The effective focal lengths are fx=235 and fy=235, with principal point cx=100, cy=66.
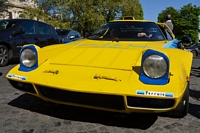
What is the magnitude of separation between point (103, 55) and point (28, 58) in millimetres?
944

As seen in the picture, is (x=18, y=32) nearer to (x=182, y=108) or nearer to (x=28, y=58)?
(x=28, y=58)

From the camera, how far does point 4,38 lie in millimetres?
6695

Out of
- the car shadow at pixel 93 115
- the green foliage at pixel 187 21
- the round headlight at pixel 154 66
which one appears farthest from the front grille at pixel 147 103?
the green foliage at pixel 187 21

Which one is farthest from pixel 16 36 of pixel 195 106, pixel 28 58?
pixel 195 106

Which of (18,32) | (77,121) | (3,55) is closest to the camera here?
(77,121)

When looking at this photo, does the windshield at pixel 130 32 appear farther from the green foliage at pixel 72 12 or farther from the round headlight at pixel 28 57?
the green foliage at pixel 72 12

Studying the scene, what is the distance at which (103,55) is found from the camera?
2.94 m

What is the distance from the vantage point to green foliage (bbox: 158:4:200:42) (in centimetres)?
6719

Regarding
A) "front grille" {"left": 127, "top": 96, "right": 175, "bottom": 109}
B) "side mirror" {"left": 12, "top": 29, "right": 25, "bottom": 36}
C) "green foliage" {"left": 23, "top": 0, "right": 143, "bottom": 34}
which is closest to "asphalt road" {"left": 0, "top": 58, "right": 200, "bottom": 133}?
"front grille" {"left": 127, "top": 96, "right": 175, "bottom": 109}

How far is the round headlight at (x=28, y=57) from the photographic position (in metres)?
2.93

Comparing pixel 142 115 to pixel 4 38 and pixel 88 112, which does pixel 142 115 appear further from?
pixel 4 38

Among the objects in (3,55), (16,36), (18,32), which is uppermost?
(18,32)

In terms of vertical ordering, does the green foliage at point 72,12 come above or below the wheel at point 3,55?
above

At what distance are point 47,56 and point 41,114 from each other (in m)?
0.75
